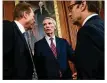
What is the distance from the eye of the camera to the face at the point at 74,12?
288cm

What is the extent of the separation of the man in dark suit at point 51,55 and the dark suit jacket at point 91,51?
4.3 inches

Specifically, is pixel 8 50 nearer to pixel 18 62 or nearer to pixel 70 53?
pixel 18 62

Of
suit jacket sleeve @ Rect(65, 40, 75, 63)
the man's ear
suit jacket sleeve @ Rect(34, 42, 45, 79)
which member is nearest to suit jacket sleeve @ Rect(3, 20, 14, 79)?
suit jacket sleeve @ Rect(34, 42, 45, 79)

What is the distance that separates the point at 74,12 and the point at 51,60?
21.4 inches

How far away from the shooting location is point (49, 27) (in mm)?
2887

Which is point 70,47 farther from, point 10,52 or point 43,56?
point 10,52

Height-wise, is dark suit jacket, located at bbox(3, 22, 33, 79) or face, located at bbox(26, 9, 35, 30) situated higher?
face, located at bbox(26, 9, 35, 30)

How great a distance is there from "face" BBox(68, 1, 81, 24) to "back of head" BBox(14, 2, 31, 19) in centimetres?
43

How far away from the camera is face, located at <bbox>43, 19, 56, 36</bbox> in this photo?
287cm

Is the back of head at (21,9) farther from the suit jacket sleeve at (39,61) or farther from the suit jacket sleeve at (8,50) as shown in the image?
the suit jacket sleeve at (39,61)

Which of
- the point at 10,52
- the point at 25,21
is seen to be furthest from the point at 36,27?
the point at 10,52

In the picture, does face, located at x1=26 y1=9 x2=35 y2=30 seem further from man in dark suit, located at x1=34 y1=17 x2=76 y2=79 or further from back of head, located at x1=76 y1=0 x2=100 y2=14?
back of head, located at x1=76 y1=0 x2=100 y2=14

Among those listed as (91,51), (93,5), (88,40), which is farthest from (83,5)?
(91,51)

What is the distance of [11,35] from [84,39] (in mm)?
736
